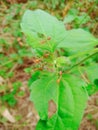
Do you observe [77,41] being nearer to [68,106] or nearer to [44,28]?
[44,28]

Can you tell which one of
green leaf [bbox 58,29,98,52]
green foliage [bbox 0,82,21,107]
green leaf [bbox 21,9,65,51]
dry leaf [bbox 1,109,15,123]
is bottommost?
dry leaf [bbox 1,109,15,123]

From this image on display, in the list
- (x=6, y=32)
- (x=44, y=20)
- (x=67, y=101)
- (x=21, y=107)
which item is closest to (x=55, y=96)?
(x=67, y=101)

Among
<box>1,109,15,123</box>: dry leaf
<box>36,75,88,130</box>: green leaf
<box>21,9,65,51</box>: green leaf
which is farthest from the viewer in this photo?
<box>1,109,15,123</box>: dry leaf

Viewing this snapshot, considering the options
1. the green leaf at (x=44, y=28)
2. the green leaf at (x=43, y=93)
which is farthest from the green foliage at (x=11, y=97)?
the green leaf at (x=43, y=93)

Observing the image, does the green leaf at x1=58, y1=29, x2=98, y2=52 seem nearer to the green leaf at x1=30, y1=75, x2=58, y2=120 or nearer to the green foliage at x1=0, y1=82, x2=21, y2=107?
the green leaf at x1=30, y1=75, x2=58, y2=120

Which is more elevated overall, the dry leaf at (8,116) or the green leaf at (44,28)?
the green leaf at (44,28)

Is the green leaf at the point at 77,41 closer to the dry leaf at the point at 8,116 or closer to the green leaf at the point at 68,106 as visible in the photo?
the green leaf at the point at 68,106

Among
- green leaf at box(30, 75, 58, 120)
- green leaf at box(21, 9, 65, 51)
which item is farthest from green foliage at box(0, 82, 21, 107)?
green leaf at box(30, 75, 58, 120)

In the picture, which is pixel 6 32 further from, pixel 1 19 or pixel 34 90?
pixel 34 90
